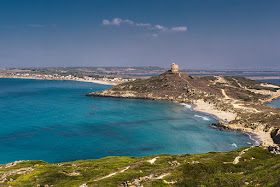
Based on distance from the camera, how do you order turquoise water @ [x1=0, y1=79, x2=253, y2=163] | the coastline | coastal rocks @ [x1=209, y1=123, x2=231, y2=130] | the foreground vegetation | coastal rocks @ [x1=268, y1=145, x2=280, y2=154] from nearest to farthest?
the foreground vegetation → coastal rocks @ [x1=268, y1=145, x2=280, y2=154] → turquoise water @ [x1=0, y1=79, x2=253, y2=163] → the coastline → coastal rocks @ [x1=209, y1=123, x2=231, y2=130]

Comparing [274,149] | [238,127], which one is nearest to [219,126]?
[238,127]

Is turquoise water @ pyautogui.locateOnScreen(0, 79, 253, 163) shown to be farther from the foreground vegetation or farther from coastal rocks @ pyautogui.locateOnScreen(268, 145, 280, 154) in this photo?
coastal rocks @ pyautogui.locateOnScreen(268, 145, 280, 154)

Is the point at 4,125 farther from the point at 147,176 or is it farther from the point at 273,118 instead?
the point at 273,118

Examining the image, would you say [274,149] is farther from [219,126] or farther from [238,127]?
[219,126]

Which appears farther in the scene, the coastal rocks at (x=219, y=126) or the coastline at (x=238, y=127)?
the coastal rocks at (x=219, y=126)

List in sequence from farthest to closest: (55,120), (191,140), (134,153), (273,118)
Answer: (55,120) → (273,118) → (191,140) → (134,153)

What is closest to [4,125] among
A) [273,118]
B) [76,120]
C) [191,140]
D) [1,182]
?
[76,120]

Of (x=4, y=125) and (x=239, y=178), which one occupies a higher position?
(x=239, y=178)

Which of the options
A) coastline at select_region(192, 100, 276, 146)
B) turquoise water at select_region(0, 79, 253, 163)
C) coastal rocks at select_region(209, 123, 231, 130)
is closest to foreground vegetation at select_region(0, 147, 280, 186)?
turquoise water at select_region(0, 79, 253, 163)

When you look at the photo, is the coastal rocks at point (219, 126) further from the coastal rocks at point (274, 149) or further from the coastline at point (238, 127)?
the coastal rocks at point (274, 149)

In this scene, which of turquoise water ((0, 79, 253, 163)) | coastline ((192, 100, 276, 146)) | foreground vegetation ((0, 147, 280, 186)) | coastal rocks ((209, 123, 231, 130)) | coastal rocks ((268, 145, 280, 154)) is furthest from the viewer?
coastal rocks ((209, 123, 231, 130))

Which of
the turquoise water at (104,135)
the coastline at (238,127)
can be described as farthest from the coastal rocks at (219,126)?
the turquoise water at (104,135)
